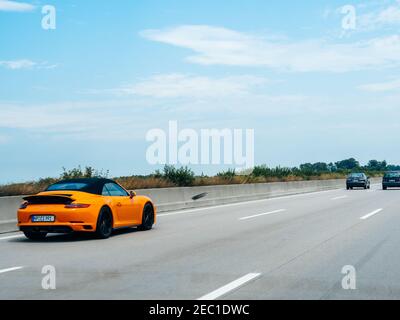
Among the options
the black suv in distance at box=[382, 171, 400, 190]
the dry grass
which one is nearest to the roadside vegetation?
the dry grass

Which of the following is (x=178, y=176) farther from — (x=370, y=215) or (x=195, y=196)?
(x=370, y=215)

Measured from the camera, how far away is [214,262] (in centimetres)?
1023

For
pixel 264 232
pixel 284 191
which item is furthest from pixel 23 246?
pixel 284 191

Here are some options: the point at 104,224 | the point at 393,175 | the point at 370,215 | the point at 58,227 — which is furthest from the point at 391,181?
the point at 58,227

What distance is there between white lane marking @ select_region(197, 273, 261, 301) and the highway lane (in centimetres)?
1

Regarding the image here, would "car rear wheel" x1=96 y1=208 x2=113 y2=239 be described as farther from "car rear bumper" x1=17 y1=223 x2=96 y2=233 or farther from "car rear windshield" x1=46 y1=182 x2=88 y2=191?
"car rear windshield" x1=46 y1=182 x2=88 y2=191

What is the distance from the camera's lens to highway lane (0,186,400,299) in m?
7.87

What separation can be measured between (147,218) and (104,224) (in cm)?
222

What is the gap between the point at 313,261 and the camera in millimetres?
10289

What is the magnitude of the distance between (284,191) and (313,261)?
2929cm

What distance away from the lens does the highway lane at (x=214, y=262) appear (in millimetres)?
7871

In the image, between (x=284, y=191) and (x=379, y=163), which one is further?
(x=379, y=163)

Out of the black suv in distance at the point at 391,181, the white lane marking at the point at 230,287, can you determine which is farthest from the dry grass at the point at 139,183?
the white lane marking at the point at 230,287
